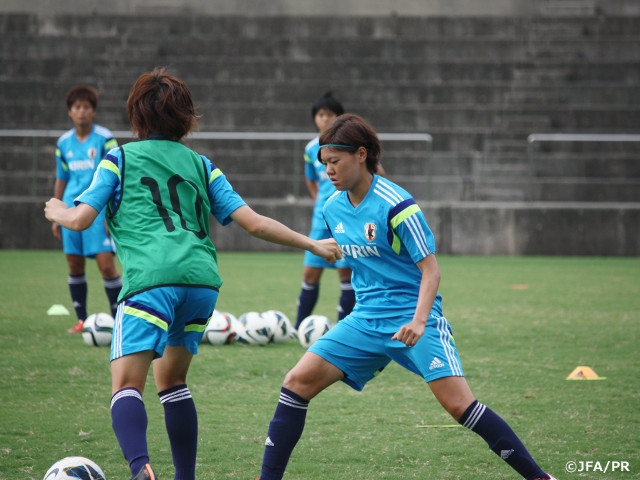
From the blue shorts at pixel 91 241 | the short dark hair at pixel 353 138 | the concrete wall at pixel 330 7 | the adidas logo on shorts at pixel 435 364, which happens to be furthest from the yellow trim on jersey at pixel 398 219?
the concrete wall at pixel 330 7

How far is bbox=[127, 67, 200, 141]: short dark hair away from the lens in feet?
12.5

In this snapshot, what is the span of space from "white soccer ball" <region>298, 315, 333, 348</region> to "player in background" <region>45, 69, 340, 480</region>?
3.69m

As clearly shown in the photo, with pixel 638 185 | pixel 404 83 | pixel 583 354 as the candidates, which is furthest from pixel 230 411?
pixel 404 83

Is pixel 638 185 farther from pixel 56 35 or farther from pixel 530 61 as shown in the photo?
pixel 56 35

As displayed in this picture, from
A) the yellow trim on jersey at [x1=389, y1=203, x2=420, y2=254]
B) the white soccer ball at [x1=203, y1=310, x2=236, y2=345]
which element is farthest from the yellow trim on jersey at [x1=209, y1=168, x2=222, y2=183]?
the white soccer ball at [x1=203, y1=310, x2=236, y2=345]

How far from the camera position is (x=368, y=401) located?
593cm

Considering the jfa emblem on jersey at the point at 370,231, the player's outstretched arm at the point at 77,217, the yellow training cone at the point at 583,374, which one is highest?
the player's outstretched arm at the point at 77,217

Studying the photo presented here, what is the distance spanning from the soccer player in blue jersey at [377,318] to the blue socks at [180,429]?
0.31 m

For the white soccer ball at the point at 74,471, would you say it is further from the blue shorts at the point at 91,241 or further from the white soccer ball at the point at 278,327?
the blue shorts at the point at 91,241

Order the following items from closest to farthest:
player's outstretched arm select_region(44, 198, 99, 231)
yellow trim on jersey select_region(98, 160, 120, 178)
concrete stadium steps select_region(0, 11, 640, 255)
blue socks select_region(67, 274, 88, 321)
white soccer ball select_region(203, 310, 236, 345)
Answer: player's outstretched arm select_region(44, 198, 99, 231) → yellow trim on jersey select_region(98, 160, 120, 178) → white soccer ball select_region(203, 310, 236, 345) → blue socks select_region(67, 274, 88, 321) → concrete stadium steps select_region(0, 11, 640, 255)

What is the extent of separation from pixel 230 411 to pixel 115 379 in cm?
201

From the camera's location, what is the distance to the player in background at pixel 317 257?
26.9 feet

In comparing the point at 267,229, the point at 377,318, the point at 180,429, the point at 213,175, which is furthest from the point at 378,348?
the point at 213,175

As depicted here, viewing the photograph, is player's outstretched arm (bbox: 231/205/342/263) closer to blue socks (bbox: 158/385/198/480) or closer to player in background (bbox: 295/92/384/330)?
blue socks (bbox: 158/385/198/480)
